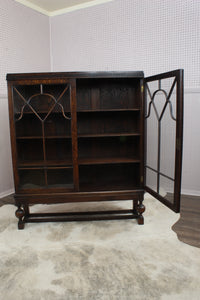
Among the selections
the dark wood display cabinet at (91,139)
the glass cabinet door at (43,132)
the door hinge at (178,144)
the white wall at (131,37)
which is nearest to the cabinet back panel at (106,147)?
the dark wood display cabinet at (91,139)

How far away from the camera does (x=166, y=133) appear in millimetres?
2084

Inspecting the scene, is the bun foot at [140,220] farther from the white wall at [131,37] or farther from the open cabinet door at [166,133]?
the white wall at [131,37]

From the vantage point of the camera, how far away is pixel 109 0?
9.51 feet

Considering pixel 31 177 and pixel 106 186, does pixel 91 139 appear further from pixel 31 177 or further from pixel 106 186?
pixel 31 177

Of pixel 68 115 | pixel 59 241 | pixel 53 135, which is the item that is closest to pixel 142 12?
pixel 68 115

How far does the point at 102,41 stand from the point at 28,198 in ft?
7.21

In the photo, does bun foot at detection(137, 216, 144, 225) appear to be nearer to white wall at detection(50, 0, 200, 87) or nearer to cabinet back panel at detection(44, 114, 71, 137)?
cabinet back panel at detection(44, 114, 71, 137)

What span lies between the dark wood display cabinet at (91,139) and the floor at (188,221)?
0.25 meters

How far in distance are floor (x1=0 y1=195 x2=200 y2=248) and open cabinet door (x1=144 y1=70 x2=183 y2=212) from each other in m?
0.25

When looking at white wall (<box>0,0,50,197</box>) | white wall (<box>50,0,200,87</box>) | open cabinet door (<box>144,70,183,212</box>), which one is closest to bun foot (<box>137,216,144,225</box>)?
open cabinet door (<box>144,70,183,212</box>)

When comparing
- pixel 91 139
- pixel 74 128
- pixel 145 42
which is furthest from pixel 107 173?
pixel 145 42

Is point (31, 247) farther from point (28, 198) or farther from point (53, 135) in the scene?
point (53, 135)

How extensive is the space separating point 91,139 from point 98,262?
1.20 metres

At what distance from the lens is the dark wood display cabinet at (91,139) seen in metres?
1.97
